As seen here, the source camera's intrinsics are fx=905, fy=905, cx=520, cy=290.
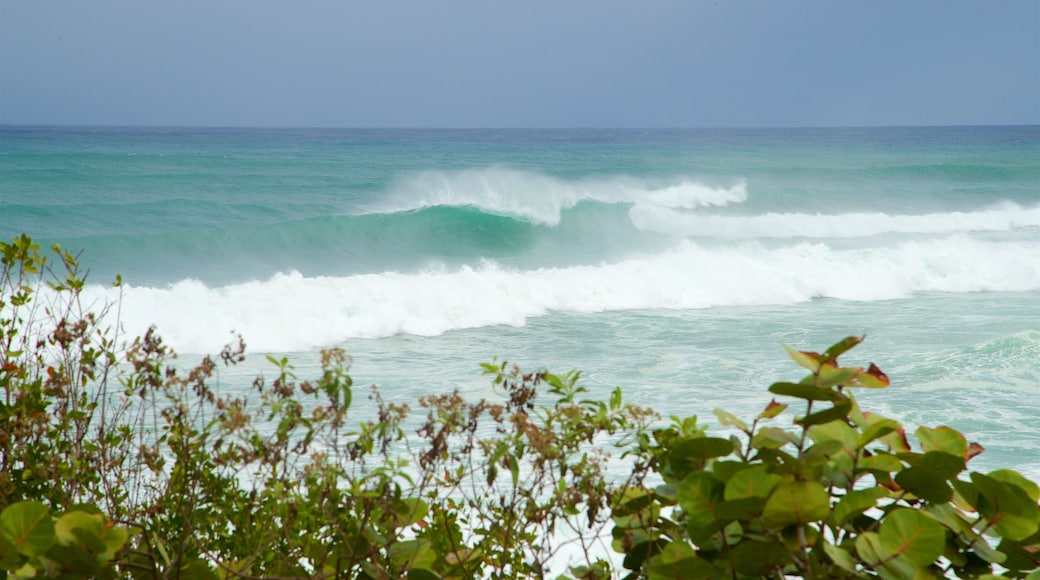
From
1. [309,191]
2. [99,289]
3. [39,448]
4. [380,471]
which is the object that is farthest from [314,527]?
[309,191]

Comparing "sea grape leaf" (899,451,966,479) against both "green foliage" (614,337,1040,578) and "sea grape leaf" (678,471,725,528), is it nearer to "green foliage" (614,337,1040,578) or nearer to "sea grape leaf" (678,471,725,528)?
"green foliage" (614,337,1040,578)

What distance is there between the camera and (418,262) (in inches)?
776

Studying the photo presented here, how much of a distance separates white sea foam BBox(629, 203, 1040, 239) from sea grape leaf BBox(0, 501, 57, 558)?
23281 millimetres

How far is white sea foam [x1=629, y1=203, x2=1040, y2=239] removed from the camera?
25500 millimetres

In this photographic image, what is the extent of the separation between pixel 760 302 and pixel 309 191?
20115 mm

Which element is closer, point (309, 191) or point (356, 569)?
point (356, 569)

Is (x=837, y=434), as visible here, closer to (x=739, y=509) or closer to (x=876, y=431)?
(x=876, y=431)

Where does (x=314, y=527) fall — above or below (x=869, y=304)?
above

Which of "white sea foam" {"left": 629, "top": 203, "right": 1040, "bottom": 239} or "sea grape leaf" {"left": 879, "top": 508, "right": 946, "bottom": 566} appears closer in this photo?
"sea grape leaf" {"left": 879, "top": 508, "right": 946, "bottom": 566}

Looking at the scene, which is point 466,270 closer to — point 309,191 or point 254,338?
point 254,338

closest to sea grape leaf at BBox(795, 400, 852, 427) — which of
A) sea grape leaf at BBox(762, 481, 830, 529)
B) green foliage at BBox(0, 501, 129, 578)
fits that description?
sea grape leaf at BBox(762, 481, 830, 529)

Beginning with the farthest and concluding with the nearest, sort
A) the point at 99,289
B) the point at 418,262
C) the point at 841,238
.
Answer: the point at 841,238
the point at 418,262
the point at 99,289

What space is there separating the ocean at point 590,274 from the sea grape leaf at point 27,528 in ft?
11.7

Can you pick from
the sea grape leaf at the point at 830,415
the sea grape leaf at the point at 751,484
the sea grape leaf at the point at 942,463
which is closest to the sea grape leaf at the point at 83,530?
the sea grape leaf at the point at 751,484
